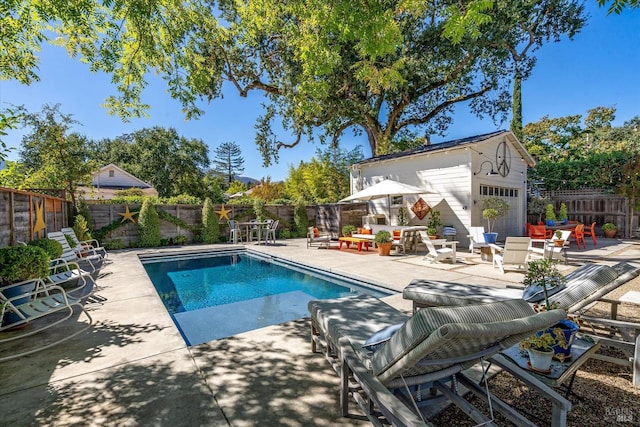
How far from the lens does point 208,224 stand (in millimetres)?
12961

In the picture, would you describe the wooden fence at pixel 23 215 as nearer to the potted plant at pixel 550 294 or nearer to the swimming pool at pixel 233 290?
the swimming pool at pixel 233 290

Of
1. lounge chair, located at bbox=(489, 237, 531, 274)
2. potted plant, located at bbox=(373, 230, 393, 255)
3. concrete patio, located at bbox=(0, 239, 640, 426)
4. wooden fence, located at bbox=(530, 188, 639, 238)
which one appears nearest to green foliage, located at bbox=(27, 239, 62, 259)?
concrete patio, located at bbox=(0, 239, 640, 426)

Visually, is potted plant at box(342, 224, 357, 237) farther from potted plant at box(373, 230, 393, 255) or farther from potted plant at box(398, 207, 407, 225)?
potted plant at box(373, 230, 393, 255)

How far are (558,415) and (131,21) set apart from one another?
256 inches

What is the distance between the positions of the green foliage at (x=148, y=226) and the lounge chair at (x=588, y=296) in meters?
11.4

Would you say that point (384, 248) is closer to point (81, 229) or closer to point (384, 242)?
point (384, 242)

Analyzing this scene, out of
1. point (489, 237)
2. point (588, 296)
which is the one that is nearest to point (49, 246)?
point (588, 296)

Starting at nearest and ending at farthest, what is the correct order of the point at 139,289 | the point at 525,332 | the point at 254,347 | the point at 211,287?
1. the point at 525,332
2. the point at 254,347
3. the point at 139,289
4. the point at 211,287

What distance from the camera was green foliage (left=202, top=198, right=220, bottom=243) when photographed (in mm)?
12938

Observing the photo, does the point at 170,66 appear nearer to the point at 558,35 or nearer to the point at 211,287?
the point at 211,287

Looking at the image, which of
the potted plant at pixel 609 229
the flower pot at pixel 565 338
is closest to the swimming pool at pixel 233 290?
the flower pot at pixel 565 338

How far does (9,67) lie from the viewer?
5641mm

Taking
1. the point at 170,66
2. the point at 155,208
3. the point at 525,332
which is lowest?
the point at 525,332

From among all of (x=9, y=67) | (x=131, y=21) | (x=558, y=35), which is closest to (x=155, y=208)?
(x=9, y=67)
